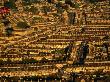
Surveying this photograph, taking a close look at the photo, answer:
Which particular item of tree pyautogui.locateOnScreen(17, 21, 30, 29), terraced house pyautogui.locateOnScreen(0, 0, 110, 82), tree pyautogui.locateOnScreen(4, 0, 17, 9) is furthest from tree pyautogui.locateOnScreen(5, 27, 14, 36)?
tree pyautogui.locateOnScreen(4, 0, 17, 9)

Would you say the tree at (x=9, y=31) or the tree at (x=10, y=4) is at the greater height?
the tree at (x=10, y=4)

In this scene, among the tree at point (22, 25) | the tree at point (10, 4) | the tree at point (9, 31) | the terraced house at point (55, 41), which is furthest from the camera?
the tree at point (10, 4)

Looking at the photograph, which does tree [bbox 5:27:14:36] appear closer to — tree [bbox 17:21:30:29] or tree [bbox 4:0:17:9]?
tree [bbox 17:21:30:29]

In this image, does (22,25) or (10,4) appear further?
(10,4)

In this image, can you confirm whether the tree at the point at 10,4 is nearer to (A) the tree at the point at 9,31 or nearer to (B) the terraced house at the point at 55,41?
(B) the terraced house at the point at 55,41

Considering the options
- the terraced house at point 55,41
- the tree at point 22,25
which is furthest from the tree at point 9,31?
the tree at point 22,25

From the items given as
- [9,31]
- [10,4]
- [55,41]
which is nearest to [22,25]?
[9,31]

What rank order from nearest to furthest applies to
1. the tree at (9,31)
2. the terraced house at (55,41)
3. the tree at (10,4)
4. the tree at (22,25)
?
the terraced house at (55,41)
the tree at (9,31)
the tree at (22,25)
the tree at (10,4)

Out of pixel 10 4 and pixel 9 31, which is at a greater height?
pixel 10 4

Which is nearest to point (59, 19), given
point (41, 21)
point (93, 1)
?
point (41, 21)

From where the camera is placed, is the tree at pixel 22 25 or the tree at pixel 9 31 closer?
the tree at pixel 9 31

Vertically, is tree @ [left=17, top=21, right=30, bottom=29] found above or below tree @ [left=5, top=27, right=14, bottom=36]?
above

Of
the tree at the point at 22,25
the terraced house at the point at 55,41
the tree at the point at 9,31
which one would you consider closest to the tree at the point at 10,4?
the terraced house at the point at 55,41

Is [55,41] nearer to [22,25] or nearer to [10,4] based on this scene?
[22,25]
